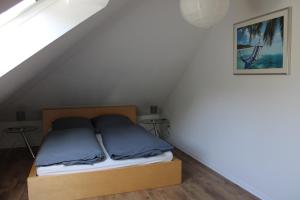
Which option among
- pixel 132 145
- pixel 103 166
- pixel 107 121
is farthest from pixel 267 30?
pixel 107 121

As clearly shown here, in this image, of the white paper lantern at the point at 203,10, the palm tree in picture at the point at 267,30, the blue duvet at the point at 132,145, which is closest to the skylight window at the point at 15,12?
the white paper lantern at the point at 203,10

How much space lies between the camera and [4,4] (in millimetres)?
842

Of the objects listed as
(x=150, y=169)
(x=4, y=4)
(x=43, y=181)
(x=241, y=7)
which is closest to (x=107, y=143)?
(x=150, y=169)

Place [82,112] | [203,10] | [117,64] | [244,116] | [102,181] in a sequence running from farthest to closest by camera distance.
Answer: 1. [82,112]
2. [117,64]
3. [244,116]
4. [102,181]
5. [203,10]

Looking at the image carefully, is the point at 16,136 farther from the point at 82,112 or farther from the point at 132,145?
the point at 132,145

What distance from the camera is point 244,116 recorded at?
2.96m

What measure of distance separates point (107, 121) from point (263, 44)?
2.54 metres

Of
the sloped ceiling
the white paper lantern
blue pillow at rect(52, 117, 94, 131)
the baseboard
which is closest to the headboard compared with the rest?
the sloped ceiling

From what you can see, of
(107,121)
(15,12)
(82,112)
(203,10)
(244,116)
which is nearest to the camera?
(15,12)

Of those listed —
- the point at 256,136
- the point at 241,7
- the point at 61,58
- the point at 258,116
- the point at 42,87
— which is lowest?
the point at 256,136

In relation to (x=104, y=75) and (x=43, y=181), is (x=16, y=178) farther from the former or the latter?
(x=104, y=75)

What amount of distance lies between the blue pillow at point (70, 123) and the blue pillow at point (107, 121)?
0.14 metres

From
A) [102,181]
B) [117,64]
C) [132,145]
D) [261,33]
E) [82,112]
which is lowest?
[102,181]

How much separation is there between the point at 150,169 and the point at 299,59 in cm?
179
